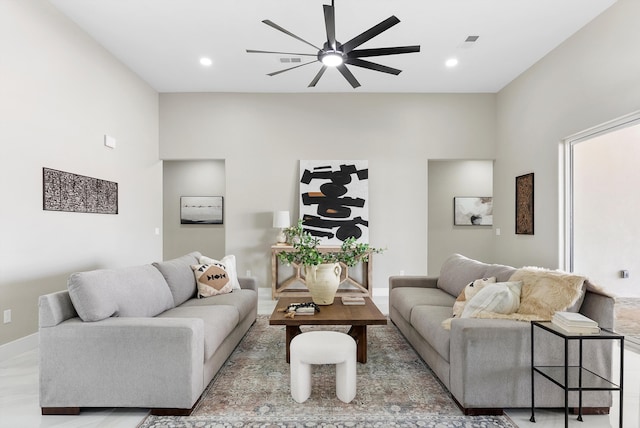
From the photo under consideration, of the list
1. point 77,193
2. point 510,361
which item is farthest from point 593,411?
point 77,193

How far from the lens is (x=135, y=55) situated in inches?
181

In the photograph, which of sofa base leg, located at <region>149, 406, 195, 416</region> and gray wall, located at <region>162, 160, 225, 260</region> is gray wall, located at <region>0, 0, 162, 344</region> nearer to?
sofa base leg, located at <region>149, 406, 195, 416</region>

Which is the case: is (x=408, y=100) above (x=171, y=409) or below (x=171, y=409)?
above

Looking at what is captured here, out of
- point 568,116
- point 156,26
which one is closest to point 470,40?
point 568,116

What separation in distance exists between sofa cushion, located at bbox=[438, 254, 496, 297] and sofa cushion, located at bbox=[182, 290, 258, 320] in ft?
6.80

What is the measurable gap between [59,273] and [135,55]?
2806 millimetres

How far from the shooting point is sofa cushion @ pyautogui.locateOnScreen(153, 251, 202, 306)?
3272 mm

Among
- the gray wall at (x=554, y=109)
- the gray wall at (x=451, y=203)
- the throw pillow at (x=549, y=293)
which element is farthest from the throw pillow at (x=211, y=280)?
the gray wall at (x=451, y=203)

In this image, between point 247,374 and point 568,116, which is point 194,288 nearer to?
point 247,374

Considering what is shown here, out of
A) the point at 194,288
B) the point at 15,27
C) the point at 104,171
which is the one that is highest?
the point at 15,27

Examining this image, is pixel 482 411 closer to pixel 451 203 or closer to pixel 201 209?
pixel 451 203

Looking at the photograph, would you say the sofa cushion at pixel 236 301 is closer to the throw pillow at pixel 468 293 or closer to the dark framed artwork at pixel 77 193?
the dark framed artwork at pixel 77 193

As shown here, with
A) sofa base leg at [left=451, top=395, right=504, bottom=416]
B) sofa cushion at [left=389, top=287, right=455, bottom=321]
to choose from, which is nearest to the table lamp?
sofa cushion at [left=389, top=287, right=455, bottom=321]

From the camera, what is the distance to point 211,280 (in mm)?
3621
